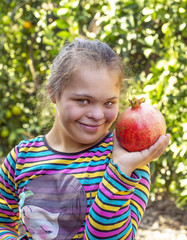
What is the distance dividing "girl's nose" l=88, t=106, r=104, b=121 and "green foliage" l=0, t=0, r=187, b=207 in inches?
28.1

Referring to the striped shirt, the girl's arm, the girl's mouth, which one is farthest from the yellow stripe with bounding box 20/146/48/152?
the girl's arm

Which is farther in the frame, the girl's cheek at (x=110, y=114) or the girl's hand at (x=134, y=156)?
the girl's cheek at (x=110, y=114)

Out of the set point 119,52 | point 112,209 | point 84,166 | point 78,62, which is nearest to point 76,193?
point 84,166

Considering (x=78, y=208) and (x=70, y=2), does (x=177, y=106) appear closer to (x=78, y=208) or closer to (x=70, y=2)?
(x=70, y=2)

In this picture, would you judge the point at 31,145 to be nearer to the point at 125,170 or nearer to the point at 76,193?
the point at 76,193

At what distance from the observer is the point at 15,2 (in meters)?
3.72

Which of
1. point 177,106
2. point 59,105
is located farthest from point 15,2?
point 59,105

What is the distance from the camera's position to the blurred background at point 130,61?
2.61m

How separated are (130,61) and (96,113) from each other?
1895 mm

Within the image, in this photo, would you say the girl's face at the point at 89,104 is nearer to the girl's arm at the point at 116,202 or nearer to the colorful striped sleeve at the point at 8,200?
the girl's arm at the point at 116,202

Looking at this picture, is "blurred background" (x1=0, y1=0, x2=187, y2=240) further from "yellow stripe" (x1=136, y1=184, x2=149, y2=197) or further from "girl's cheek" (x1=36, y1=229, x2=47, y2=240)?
"girl's cheek" (x1=36, y1=229, x2=47, y2=240)

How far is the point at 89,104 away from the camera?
46.8 inches

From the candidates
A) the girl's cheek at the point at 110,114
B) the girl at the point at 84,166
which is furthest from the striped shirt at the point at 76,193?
the girl's cheek at the point at 110,114

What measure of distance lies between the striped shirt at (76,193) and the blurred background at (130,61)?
571mm
